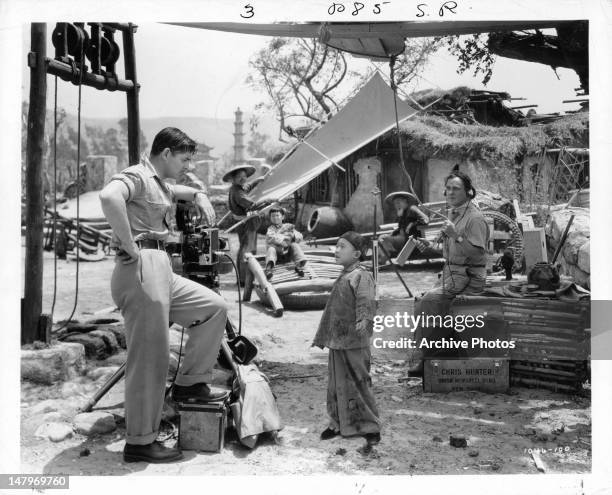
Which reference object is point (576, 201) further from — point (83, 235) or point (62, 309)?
point (83, 235)

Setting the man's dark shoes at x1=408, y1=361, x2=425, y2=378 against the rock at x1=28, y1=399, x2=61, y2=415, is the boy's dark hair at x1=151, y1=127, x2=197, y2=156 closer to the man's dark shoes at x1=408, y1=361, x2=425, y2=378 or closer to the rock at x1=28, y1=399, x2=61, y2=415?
the rock at x1=28, y1=399, x2=61, y2=415

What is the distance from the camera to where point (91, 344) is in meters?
4.80

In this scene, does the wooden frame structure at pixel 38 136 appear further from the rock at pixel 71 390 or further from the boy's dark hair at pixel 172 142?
the boy's dark hair at pixel 172 142

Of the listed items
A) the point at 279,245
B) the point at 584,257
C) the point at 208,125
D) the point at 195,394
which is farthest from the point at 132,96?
the point at 208,125

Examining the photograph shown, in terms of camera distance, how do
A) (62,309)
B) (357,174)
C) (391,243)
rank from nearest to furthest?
(62,309), (391,243), (357,174)

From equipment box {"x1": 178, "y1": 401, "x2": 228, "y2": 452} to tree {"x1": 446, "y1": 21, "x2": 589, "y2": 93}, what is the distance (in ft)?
9.98

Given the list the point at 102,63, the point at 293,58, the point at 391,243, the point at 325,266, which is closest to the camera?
the point at 102,63

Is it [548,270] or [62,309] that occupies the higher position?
[548,270]

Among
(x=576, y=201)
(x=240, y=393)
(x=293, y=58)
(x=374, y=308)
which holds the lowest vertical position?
(x=240, y=393)

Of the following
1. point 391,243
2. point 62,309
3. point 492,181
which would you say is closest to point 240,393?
point 62,309

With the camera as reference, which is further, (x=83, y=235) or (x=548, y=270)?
(x=83, y=235)

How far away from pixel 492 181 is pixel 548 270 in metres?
8.16

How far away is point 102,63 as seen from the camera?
4.67 meters

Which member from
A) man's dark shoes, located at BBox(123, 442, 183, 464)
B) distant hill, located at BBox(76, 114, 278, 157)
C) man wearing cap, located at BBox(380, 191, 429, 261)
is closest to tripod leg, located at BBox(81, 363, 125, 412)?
man's dark shoes, located at BBox(123, 442, 183, 464)
